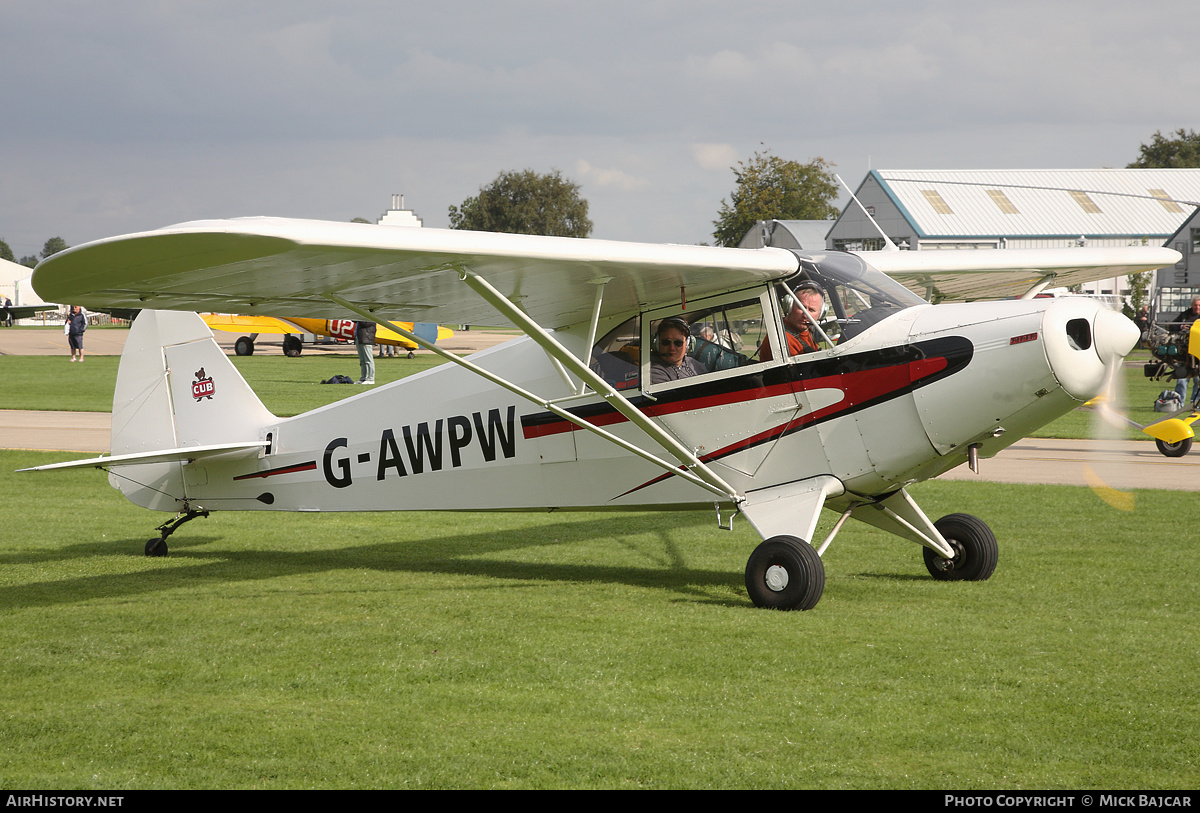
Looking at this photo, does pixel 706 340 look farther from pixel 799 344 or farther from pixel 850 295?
pixel 850 295

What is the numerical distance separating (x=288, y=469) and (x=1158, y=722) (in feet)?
23.5

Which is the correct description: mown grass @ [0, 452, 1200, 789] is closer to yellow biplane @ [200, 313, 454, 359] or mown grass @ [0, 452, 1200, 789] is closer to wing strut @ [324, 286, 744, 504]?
wing strut @ [324, 286, 744, 504]

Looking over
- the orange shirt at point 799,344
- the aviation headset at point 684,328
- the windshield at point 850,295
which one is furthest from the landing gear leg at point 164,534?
the windshield at point 850,295

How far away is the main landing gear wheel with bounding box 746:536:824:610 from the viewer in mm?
7233

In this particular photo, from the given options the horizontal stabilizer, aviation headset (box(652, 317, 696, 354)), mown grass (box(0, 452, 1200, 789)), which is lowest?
mown grass (box(0, 452, 1200, 789))

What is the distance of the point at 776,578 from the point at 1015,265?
477 centimetres

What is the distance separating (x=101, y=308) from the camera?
6.58m

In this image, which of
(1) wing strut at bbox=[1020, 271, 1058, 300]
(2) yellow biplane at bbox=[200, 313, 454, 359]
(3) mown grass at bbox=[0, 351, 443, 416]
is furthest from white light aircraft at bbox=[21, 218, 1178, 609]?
(2) yellow biplane at bbox=[200, 313, 454, 359]

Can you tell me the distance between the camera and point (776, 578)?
7.38 meters

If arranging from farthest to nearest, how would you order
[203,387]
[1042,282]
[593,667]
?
[1042,282] → [203,387] → [593,667]

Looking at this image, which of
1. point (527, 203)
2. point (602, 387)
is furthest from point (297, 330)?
point (527, 203)

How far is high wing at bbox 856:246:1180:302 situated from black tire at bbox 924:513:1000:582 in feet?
8.54

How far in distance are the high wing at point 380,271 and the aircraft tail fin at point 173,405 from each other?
2.53 metres

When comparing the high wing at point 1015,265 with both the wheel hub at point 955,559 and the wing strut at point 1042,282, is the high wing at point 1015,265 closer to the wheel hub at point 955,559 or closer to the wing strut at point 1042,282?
the wing strut at point 1042,282
